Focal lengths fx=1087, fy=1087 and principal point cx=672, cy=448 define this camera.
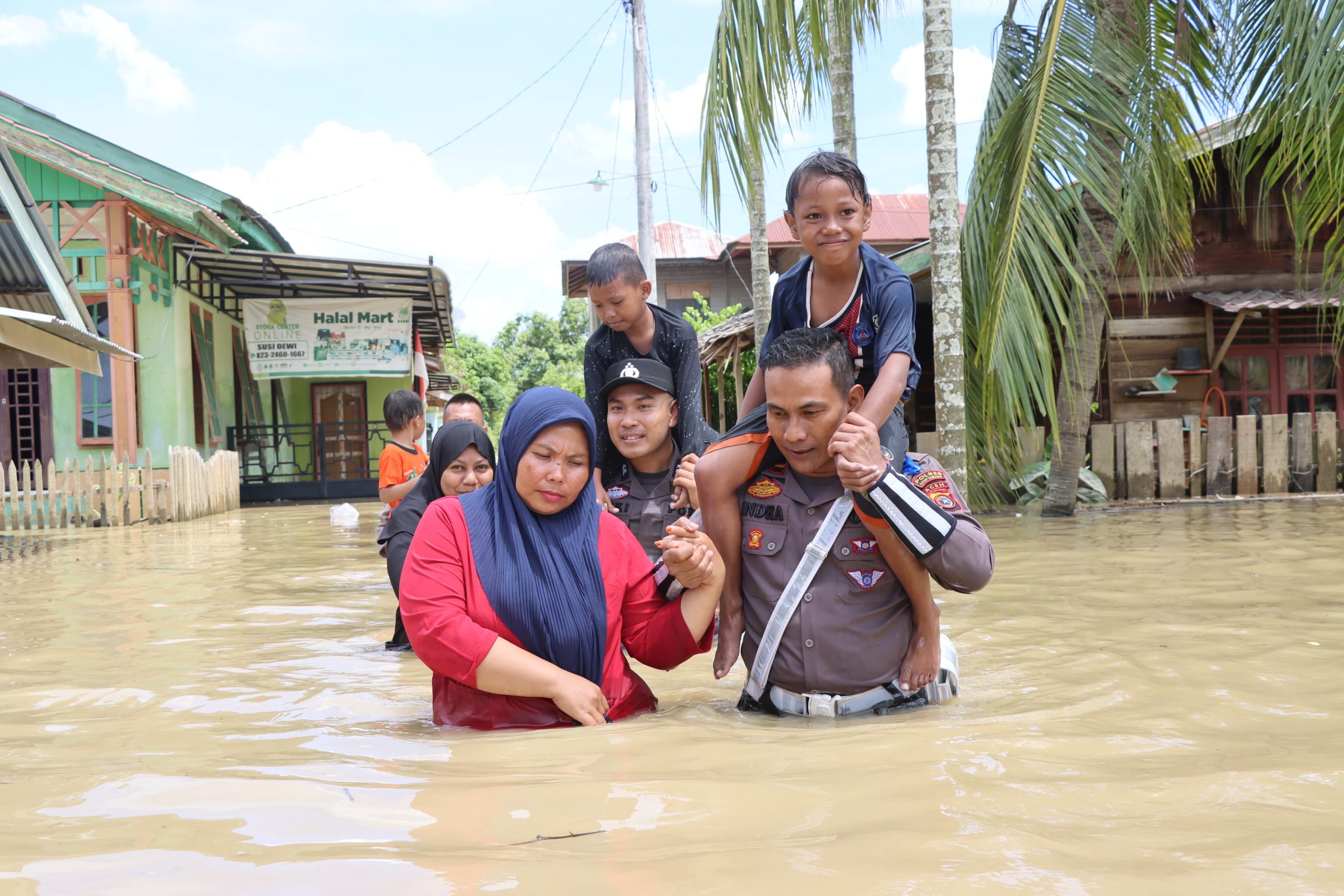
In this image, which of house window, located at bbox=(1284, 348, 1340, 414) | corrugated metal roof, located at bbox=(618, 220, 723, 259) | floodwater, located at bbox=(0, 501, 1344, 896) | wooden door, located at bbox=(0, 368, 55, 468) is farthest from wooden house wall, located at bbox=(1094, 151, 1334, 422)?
corrugated metal roof, located at bbox=(618, 220, 723, 259)

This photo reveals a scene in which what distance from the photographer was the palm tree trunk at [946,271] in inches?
334

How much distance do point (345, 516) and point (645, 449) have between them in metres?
11.4

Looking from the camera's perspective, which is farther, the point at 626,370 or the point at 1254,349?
the point at 1254,349

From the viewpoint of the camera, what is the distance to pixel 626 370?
4293 mm

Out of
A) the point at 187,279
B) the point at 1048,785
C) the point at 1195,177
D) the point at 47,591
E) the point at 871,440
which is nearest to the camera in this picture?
the point at 1048,785

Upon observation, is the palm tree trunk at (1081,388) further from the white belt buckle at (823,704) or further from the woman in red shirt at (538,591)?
the woman in red shirt at (538,591)

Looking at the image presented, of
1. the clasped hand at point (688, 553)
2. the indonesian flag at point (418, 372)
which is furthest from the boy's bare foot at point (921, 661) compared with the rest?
the indonesian flag at point (418, 372)

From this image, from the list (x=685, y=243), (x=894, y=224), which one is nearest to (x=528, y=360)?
(x=685, y=243)

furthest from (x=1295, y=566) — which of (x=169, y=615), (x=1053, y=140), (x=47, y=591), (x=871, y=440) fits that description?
(x=47, y=591)

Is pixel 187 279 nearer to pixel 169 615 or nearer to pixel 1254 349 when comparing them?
pixel 169 615

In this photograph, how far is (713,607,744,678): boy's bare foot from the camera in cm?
335

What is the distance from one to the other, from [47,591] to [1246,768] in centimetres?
781

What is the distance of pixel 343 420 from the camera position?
85.7 feet

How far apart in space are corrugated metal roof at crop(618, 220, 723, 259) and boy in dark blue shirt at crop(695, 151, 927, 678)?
32824 millimetres
